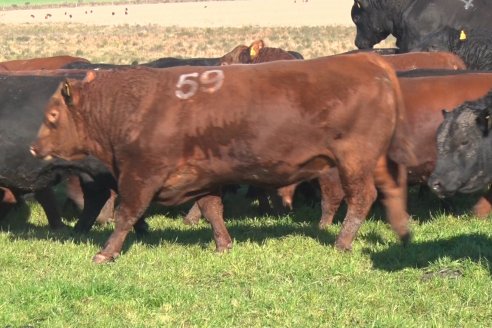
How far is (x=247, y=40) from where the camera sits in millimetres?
50312

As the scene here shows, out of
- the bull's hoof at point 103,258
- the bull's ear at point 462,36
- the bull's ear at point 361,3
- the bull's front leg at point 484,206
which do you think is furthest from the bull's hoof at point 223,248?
the bull's ear at point 361,3

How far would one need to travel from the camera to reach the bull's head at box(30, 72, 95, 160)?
24.0 ft

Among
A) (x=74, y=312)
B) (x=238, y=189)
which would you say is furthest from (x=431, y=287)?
(x=238, y=189)

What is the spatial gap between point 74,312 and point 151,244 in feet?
7.04

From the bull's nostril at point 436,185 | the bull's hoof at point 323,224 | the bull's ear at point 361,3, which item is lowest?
the bull's hoof at point 323,224

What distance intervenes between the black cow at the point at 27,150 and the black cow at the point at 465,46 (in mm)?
6340

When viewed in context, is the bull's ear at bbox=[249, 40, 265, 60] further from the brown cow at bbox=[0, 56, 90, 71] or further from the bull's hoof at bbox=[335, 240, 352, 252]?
the bull's hoof at bbox=[335, 240, 352, 252]

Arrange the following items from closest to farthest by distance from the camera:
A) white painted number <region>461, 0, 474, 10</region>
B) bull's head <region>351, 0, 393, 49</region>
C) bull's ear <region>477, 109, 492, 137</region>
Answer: bull's ear <region>477, 109, 492, 137</region>
white painted number <region>461, 0, 474, 10</region>
bull's head <region>351, 0, 393, 49</region>

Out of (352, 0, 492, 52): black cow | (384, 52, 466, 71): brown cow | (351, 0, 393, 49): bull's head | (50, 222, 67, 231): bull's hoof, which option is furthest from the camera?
(351, 0, 393, 49): bull's head

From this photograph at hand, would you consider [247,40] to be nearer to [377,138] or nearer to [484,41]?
[484,41]

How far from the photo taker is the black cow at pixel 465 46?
1299 cm

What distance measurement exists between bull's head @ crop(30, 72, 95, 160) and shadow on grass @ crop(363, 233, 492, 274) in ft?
8.49

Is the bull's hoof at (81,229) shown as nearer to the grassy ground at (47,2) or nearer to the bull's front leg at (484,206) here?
the bull's front leg at (484,206)

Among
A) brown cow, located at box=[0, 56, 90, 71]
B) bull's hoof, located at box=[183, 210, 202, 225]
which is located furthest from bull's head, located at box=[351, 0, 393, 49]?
bull's hoof, located at box=[183, 210, 202, 225]
